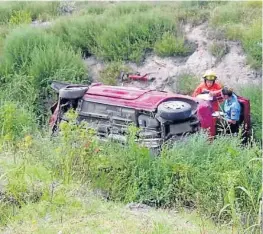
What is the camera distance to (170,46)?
1477 centimetres

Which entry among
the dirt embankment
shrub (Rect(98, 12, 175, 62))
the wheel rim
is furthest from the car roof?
shrub (Rect(98, 12, 175, 62))

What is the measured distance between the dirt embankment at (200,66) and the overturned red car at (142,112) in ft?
12.7

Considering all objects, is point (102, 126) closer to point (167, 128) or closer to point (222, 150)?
point (167, 128)

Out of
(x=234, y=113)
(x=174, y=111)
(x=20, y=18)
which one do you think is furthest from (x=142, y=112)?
(x=20, y=18)

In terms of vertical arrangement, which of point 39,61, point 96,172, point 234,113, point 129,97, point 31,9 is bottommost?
point 31,9

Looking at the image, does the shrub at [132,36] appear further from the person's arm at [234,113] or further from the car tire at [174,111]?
the car tire at [174,111]

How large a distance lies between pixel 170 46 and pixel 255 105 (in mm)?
3925

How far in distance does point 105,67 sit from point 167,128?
6.47m

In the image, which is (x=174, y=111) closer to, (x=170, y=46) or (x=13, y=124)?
(x=13, y=124)

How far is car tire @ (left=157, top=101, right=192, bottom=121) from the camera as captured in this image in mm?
8477

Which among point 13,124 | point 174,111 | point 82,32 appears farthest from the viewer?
point 82,32

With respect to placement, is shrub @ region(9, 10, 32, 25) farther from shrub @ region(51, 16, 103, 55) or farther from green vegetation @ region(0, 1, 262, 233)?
green vegetation @ region(0, 1, 262, 233)

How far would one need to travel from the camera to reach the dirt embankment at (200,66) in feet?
45.1

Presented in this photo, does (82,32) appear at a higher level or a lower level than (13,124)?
lower
